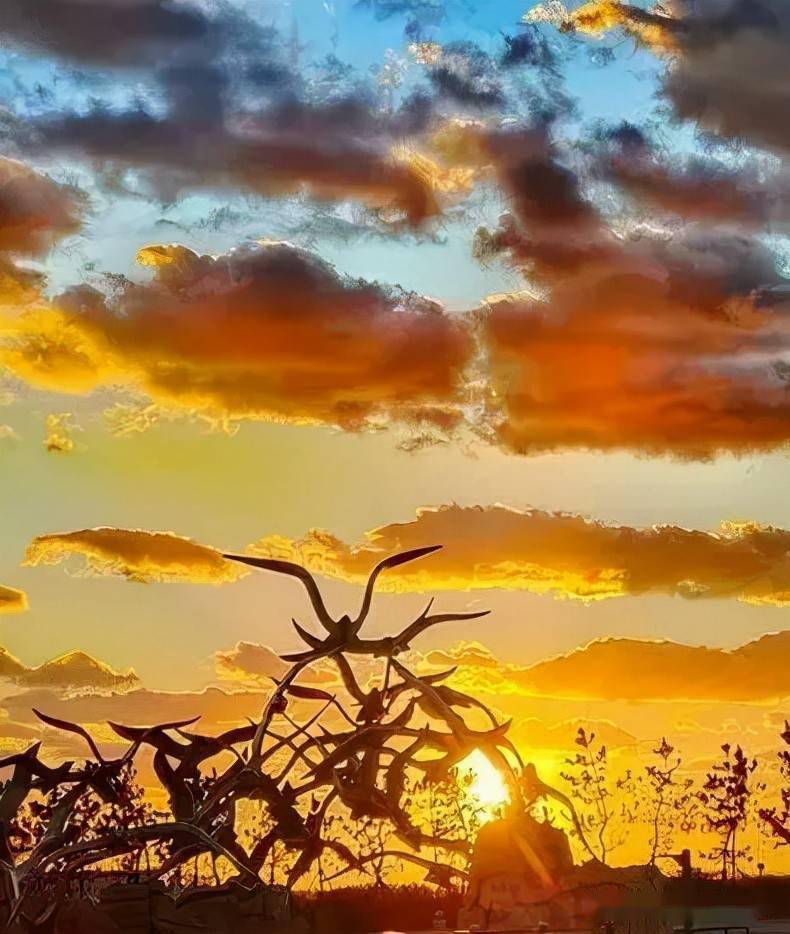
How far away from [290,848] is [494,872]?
233 centimetres

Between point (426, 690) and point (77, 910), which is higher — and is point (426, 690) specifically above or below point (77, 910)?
above

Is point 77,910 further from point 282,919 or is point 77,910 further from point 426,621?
point 426,621

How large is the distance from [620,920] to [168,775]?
561 cm

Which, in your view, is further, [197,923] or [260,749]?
[197,923]

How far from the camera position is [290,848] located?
17.5 metres

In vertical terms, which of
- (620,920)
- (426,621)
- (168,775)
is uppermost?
(426,621)

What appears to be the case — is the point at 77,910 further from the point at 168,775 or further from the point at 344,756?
the point at 344,756

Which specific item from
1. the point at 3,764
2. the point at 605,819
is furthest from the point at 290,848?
the point at 605,819

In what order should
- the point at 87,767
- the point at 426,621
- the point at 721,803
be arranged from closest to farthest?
the point at 426,621 < the point at 87,767 < the point at 721,803

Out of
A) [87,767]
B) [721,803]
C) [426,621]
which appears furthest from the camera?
[721,803]

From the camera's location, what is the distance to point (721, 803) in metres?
44.5

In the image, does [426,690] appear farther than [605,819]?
→ No

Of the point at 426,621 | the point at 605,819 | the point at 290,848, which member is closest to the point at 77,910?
the point at 290,848

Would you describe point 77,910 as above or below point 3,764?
below
